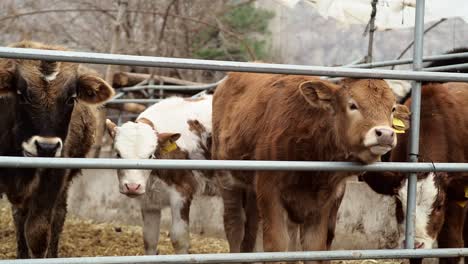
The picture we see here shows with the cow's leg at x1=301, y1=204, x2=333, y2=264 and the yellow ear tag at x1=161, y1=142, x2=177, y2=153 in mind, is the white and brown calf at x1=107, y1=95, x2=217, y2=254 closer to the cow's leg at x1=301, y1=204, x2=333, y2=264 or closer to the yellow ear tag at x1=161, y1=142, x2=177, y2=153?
the yellow ear tag at x1=161, y1=142, x2=177, y2=153

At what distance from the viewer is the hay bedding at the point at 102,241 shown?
26.0 feet

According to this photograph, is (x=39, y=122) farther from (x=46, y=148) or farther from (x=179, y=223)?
(x=179, y=223)

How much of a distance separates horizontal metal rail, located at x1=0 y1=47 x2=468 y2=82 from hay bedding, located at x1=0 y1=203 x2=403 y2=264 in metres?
3.49

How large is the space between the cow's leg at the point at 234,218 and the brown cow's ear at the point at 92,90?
1.71 metres

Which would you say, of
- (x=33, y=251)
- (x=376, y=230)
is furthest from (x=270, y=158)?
(x=376, y=230)

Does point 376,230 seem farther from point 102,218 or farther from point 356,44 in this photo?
point 356,44

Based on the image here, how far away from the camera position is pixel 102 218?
10023mm

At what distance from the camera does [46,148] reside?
5.07 meters

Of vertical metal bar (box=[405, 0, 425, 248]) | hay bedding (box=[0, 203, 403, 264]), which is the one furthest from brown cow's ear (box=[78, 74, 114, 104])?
hay bedding (box=[0, 203, 403, 264])

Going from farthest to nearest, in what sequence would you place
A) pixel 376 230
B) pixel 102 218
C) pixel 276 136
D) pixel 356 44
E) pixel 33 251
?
1. pixel 356 44
2. pixel 102 218
3. pixel 376 230
4. pixel 33 251
5. pixel 276 136

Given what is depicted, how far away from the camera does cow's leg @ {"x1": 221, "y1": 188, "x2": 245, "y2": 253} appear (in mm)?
6809

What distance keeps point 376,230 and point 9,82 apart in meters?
4.33

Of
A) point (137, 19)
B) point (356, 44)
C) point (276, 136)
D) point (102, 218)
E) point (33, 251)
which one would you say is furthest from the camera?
point (356, 44)

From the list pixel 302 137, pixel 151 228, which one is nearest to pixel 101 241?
pixel 151 228
